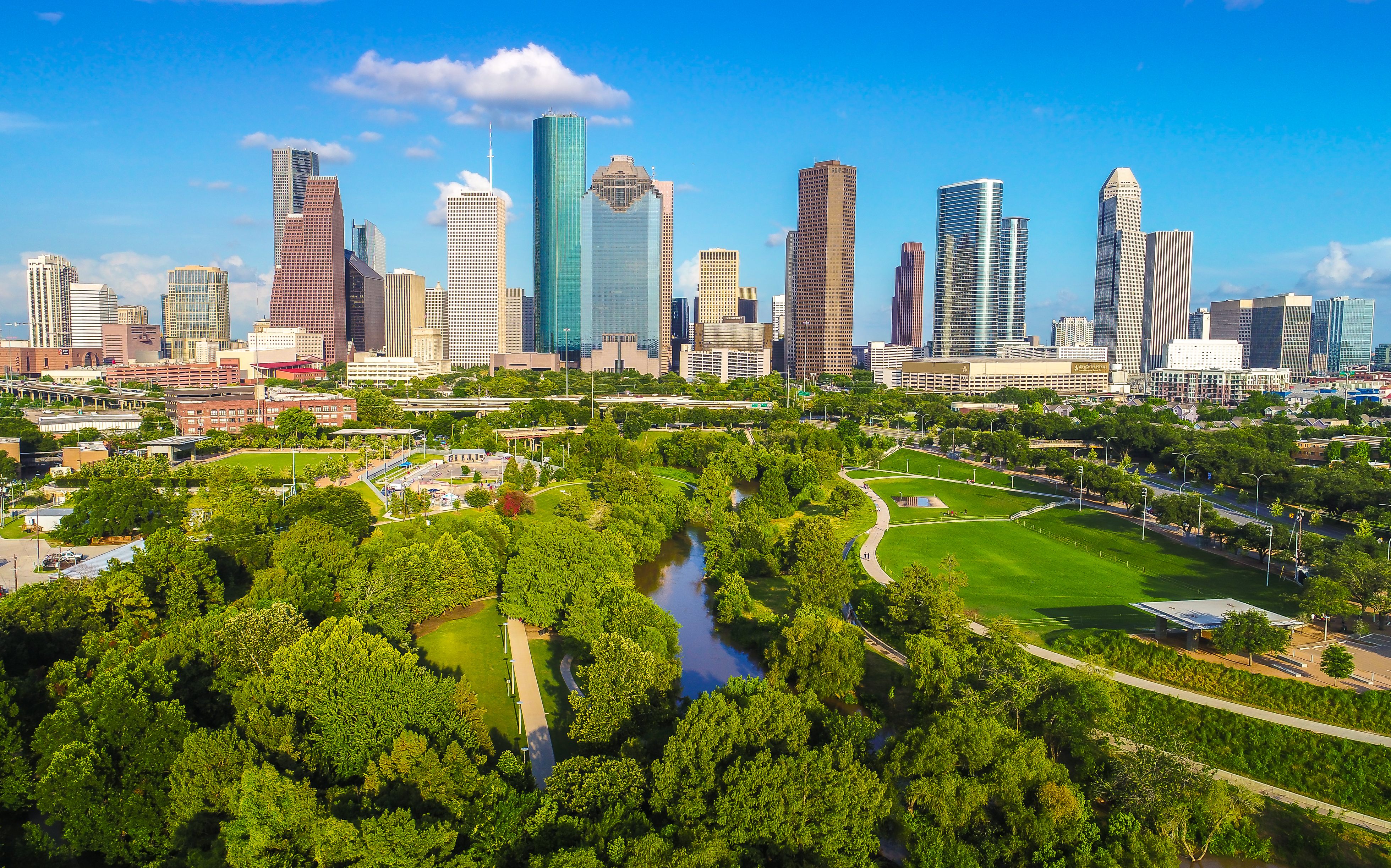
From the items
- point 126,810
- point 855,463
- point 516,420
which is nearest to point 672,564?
point 126,810

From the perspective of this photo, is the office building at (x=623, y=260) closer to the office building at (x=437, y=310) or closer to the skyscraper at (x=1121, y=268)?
the office building at (x=437, y=310)

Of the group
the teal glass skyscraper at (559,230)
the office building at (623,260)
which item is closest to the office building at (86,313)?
the teal glass skyscraper at (559,230)

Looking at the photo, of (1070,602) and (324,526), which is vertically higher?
(324,526)

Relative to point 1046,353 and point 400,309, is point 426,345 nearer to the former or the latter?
point 400,309

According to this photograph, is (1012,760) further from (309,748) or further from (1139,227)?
(1139,227)

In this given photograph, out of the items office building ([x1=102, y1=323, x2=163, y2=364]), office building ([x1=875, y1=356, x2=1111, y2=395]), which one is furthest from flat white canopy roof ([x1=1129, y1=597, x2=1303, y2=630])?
office building ([x1=102, y1=323, x2=163, y2=364])
